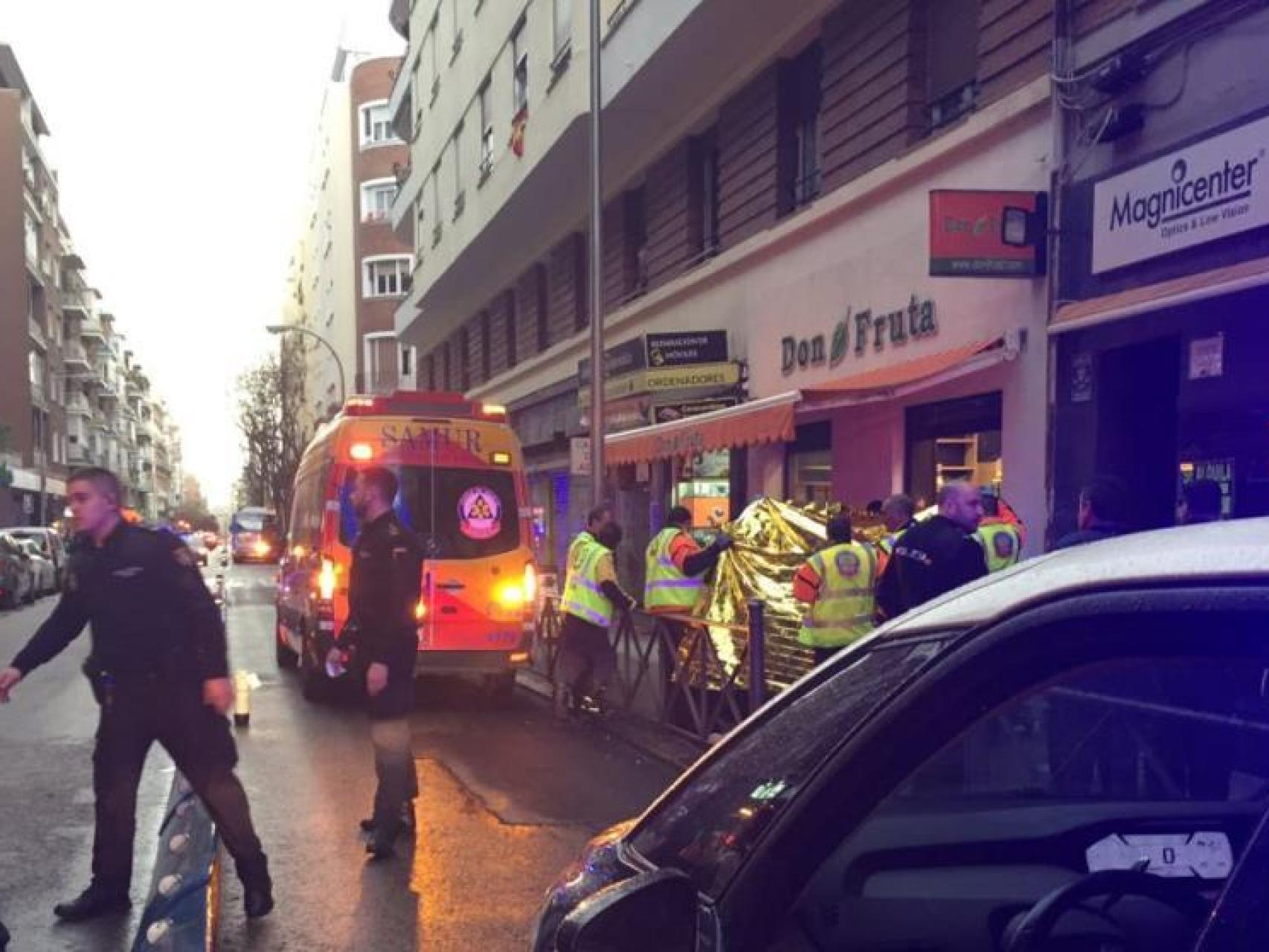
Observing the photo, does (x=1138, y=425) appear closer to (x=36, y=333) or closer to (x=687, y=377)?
(x=687, y=377)

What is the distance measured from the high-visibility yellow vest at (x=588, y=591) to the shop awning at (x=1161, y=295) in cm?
394

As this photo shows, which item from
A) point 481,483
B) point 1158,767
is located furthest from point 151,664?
point 481,483

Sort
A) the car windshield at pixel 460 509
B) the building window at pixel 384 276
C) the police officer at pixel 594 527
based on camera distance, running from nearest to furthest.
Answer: the police officer at pixel 594 527 < the car windshield at pixel 460 509 < the building window at pixel 384 276

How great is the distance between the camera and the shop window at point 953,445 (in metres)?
10.5

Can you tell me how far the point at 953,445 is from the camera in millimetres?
11242

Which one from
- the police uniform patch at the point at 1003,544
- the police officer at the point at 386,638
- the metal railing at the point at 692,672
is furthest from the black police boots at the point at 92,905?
the police uniform patch at the point at 1003,544

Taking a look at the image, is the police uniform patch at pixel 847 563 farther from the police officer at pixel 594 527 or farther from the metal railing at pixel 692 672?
the police officer at pixel 594 527

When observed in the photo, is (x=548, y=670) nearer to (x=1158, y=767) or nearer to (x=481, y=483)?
(x=481, y=483)

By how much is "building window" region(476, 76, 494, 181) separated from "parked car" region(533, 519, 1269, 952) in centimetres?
2210

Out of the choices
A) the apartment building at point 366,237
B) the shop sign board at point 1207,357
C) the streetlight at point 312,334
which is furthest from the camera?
the apartment building at point 366,237

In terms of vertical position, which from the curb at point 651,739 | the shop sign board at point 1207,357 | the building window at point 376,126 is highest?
the building window at point 376,126

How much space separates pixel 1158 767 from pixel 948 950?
1.27 meters

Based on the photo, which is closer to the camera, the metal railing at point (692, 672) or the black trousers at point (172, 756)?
the black trousers at point (172, 756)

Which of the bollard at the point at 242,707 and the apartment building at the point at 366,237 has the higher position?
the apartment building at the point at 366,237
